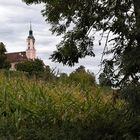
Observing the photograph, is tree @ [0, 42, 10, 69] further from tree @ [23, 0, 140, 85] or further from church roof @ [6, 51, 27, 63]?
tree @ [23, 0, 140, 85]

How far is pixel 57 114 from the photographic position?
11.6 m

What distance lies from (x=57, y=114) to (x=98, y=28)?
2071 millimetres

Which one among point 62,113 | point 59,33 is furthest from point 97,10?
point 62,113

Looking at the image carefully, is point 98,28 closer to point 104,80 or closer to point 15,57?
point 104,80

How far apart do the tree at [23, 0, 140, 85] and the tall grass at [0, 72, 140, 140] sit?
2.98 ft

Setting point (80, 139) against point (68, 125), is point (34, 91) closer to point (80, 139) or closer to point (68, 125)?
point (68, 125)

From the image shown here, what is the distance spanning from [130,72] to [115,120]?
1940 millimetres

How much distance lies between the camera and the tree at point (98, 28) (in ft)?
27.3

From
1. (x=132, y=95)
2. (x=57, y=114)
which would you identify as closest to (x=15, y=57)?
(x=57, y=114)

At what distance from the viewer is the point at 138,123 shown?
855 cm

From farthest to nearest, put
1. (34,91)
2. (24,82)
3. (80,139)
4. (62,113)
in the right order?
(24,82) → (34,91) → (62,113) → (80,139)

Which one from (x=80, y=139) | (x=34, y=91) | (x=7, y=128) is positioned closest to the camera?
(x=80, y=139)

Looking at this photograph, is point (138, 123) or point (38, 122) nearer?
point (138, 123)

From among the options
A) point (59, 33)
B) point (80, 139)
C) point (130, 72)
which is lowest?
point (80, 139)
